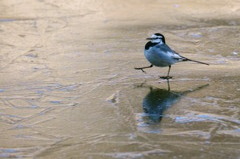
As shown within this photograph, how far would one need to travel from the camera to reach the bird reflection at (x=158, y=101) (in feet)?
19.0

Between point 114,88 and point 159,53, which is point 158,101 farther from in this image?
point 159,53

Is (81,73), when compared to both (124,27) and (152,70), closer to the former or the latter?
(152,70)

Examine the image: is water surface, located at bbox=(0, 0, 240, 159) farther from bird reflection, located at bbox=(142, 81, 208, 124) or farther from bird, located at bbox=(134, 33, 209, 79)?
bird, located at bbox=(134, 33, 209, 79)

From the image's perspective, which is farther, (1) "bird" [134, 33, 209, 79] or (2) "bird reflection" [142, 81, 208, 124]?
(1) "bird" [134, 33, 209, 79]

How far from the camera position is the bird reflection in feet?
19.0

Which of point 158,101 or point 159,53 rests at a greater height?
point 159,53

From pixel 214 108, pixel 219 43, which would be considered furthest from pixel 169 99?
pixel 219 43

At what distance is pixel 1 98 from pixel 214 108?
2.55 m

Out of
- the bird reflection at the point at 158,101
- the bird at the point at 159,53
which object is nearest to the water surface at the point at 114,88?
the bird reflection at the point at 158,101

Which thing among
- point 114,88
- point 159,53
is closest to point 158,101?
point 114,88

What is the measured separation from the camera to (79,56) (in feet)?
28.0

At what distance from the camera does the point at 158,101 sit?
20.8 feet

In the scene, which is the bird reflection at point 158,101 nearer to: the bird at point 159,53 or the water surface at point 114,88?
the water surface at point 114,88

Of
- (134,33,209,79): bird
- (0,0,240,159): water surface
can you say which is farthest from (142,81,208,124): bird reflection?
(134,33,209,79): bird
